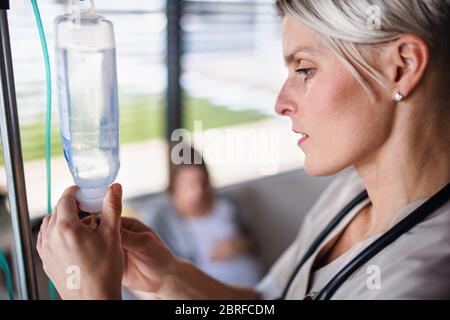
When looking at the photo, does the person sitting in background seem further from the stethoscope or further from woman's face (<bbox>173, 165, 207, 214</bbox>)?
the stethoscope

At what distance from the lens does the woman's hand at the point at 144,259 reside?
0.75m

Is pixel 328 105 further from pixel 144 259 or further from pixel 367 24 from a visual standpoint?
pixel 144 259

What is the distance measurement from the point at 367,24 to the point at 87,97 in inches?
13.5

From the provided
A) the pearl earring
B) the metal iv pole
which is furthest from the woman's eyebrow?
the metal iv pole

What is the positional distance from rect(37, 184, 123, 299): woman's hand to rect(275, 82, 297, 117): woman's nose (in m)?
0.24

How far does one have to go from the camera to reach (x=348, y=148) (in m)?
0.67

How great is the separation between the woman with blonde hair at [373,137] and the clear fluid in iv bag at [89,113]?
0.04 m

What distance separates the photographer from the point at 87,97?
2.04 ft

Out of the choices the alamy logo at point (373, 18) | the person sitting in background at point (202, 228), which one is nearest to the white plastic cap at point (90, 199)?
the alamy logo at point (373, 18)

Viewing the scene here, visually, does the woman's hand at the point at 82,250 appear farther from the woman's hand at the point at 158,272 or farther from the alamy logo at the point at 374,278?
the alamy logo at the point at 374,278

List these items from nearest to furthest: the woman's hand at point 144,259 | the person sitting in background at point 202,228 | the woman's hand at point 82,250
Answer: the woman's hand at point 82,250, the woman's hand at point 144,259, the person sitting in background at point 202,228

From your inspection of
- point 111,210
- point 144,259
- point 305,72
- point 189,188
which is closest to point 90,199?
point 111,210

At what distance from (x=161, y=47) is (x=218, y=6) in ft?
0.81
